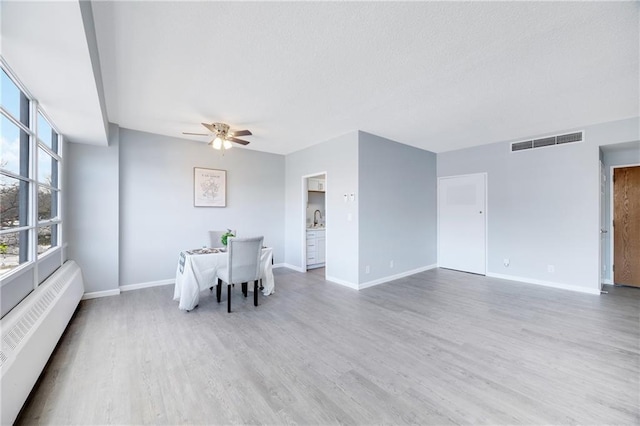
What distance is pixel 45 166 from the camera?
2.99m

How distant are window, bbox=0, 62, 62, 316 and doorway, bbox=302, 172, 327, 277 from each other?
3.80 metres

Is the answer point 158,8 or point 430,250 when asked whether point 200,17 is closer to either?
point 158,8

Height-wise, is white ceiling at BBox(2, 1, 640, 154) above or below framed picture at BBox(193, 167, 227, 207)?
above

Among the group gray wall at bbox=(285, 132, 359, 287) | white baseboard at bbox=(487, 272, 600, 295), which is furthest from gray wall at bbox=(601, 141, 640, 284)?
gray wall at bbox=(285, 132, 359, 287)

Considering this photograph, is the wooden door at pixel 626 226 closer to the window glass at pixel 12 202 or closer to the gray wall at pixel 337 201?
the gray wall at pixel 337 201

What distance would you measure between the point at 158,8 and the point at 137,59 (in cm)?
77

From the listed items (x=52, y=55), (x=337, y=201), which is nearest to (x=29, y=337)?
(x=52, y=55)

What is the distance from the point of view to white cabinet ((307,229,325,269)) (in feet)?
19.1

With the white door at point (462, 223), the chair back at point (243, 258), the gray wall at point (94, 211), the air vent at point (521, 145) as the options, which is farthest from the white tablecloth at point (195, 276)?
the air vent at point (521, 145)

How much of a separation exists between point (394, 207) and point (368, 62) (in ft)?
10.1

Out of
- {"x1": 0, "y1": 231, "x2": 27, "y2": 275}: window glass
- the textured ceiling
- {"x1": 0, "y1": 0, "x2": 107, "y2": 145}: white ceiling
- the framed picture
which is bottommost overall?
{"x1": 0, "y1": 231, "x2": 27, "y2": 275}: window glass

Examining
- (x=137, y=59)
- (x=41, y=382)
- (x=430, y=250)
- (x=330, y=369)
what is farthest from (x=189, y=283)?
(x=430, y=250)

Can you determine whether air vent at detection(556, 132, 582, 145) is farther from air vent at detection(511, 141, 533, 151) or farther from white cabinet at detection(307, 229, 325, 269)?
white cabinet at detection(307, 229, 325, 269)

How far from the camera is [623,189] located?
4.47 metres
